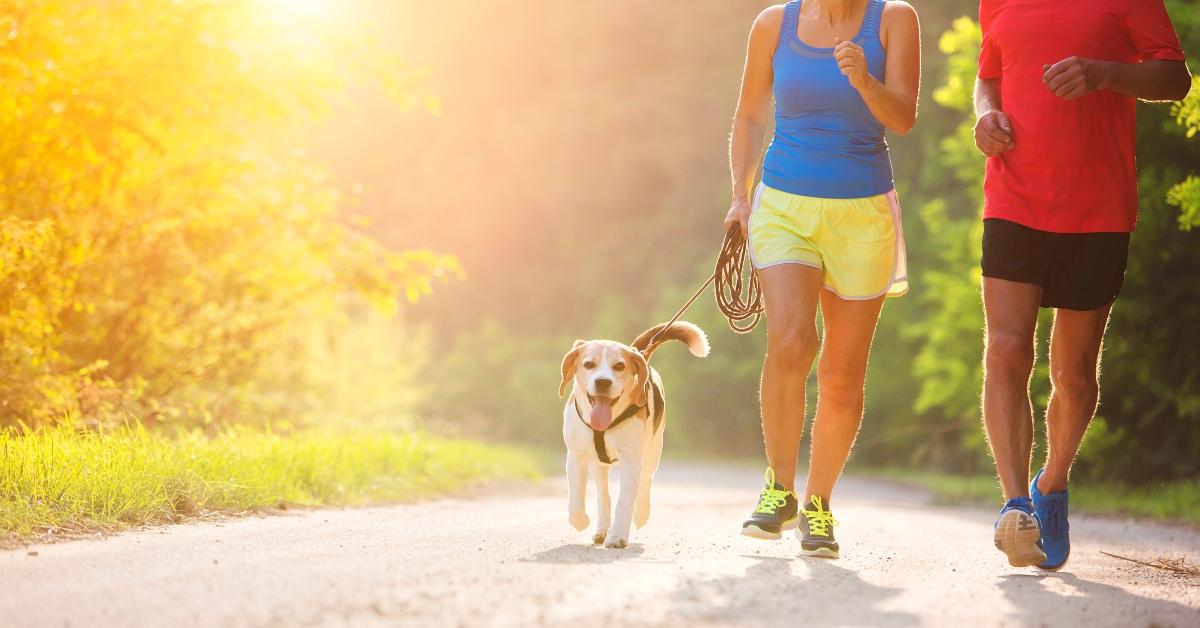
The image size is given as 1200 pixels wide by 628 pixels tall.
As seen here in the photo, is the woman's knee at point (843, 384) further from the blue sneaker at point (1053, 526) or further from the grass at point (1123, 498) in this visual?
the grass at point (1123, 498)

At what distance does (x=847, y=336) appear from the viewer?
5.78 m

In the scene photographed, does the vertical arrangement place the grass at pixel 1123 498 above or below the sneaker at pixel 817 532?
below

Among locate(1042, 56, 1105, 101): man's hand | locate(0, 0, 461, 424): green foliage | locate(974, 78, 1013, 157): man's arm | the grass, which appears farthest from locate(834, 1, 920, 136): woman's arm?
the grass

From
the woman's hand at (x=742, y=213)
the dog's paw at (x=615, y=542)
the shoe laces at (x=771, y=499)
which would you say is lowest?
the dog's paw at (x=615, y=542)

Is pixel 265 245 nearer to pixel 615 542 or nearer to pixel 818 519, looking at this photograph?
pixel 615 542

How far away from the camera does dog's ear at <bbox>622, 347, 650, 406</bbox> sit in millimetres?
6082

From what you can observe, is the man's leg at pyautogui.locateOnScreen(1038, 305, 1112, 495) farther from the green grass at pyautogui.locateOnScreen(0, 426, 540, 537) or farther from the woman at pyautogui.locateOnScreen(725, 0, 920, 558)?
the green grass at pyautogui.locateOnScreen(0, 426, 540, 537)

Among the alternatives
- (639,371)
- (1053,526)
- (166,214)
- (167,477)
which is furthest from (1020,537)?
(166,214)

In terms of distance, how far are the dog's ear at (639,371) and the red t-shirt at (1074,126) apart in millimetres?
1722


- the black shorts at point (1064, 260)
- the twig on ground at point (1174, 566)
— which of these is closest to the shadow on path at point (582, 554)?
the black shorts at point (1064, 260)

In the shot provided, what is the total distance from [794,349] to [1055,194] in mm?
1266

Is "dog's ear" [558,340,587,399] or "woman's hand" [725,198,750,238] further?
"dog's ear" [558,340,587,399]

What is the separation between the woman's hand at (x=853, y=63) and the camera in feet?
17.8

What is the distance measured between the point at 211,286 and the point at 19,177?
278cm
